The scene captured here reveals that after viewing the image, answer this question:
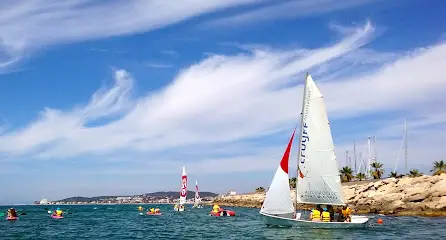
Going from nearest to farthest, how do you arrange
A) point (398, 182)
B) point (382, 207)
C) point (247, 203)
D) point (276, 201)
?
point (276, 201) → point (382, 207) → point (398, 182) → point (247, 203)

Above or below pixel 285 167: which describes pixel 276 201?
below

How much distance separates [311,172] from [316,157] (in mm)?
1508

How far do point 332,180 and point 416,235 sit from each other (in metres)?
8.63

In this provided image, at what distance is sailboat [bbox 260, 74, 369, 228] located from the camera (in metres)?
43.0

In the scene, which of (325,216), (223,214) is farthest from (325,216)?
(223,214)

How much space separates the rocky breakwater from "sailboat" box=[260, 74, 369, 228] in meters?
31.4

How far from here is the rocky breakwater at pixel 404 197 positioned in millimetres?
69500

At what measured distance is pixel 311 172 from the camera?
144 feet

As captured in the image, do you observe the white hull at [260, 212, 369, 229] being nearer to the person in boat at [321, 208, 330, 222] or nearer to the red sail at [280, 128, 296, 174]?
the person in boat at [321, 208, 330, 222]

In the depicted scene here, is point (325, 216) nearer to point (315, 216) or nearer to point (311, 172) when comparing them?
point (315, 216)

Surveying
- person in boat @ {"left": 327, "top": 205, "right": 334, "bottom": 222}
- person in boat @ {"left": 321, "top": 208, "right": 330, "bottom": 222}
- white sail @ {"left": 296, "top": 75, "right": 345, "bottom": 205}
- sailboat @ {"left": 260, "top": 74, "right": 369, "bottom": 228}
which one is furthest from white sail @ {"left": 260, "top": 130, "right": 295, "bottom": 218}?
person in boat @ {"left": 327, "top": 205, "right": 334, "bottom": 222}

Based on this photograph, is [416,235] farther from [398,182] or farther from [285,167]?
[398,182]

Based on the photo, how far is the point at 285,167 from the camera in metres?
44.6

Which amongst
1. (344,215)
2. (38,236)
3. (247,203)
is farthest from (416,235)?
(247,203)
